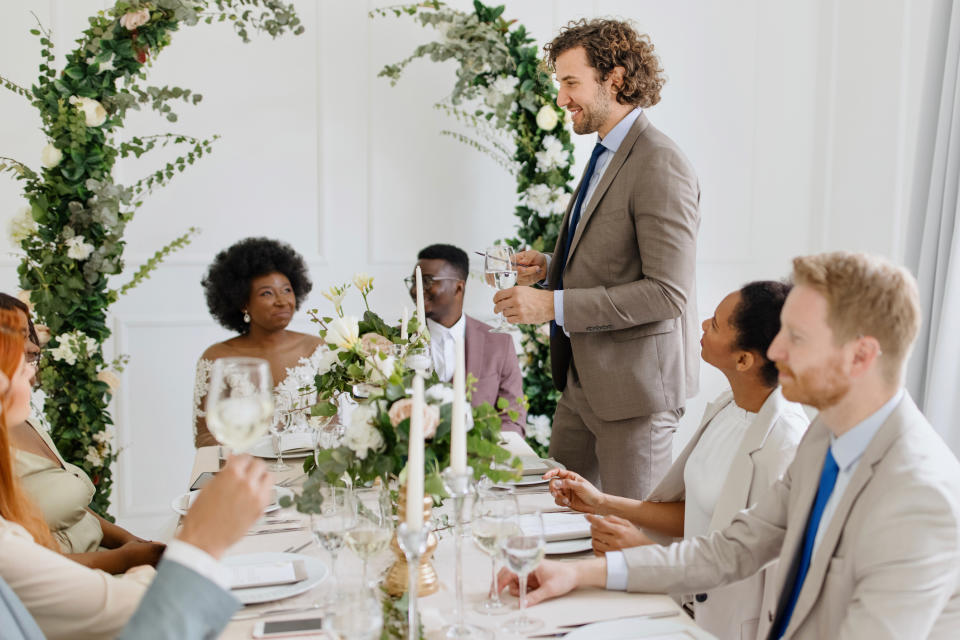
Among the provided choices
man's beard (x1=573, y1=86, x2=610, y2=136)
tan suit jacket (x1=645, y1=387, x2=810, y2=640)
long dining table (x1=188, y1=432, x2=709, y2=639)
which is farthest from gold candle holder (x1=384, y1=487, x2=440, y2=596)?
man's beard (x1=573, y1=86, x2=610, y2=136)

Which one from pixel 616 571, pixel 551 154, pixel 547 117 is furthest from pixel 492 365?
pixel 616 571

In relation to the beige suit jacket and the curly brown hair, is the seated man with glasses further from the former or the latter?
the beige suit jacket

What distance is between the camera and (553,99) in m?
3.69

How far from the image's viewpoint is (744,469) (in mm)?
1824

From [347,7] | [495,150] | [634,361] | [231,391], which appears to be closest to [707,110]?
[495,150]

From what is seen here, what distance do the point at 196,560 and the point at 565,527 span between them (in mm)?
924

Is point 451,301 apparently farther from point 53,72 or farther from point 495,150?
point 53,72

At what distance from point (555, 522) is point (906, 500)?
2.48ft

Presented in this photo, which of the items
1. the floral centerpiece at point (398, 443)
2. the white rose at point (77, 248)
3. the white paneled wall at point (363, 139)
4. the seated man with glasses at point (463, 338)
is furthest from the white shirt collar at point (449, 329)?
the floral centerpiece at point (398, 443)

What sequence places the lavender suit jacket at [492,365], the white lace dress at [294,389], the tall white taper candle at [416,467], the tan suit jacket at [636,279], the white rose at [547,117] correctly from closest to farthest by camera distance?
1. the tall white taper candle at [416,467]
2. the white lace dress at [294,389]
3. the tan suit jacket at [636,279]
4. the lavender suit jacket at [492,365]
5. the white rose at [547,117]

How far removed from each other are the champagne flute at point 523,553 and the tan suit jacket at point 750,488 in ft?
2.00

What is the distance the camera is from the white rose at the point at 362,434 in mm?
1409

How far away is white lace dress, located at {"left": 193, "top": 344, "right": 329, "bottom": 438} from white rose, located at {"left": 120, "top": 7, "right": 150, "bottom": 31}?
1300mm

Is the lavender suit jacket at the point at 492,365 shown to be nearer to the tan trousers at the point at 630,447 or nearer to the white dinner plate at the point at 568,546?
the tan trousers at the point at 630,447
